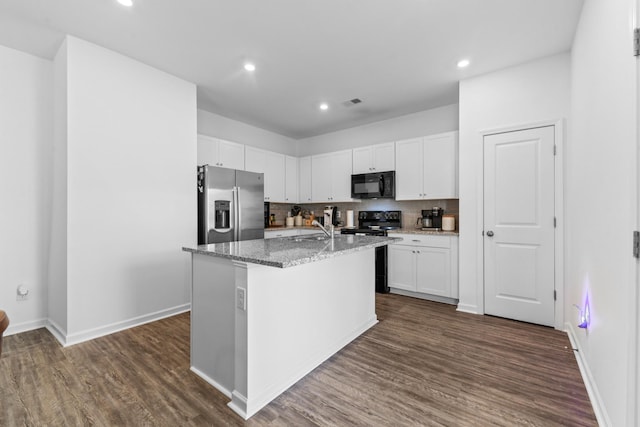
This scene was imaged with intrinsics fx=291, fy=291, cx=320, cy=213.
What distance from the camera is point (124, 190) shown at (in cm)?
287

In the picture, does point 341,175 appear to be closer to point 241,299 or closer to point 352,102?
point 352,102

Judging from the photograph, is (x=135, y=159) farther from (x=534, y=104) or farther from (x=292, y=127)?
(x=534, y=104)

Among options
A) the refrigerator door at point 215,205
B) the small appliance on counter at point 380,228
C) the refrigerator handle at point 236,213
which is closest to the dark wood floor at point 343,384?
the refrigerator door at point 215,205

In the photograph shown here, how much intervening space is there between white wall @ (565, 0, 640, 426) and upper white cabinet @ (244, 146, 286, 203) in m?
4.04

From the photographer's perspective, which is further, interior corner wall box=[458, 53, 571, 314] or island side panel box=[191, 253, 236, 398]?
interior corner wall box=[458, 53, 571, 314]

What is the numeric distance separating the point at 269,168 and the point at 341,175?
4.16 ft

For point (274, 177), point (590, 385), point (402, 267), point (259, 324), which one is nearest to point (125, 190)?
point (259, 324)

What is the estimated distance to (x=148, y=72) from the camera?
10.0 ft

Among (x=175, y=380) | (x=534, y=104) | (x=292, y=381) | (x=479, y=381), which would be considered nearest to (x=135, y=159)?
(x=175, y=380)

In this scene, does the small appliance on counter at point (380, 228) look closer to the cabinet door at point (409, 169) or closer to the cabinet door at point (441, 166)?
the cabinet door at point (409, 169)

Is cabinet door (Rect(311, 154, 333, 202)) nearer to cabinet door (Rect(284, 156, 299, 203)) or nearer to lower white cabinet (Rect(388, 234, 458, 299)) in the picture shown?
cabinet door (Rect(284, 156, 299, 203))

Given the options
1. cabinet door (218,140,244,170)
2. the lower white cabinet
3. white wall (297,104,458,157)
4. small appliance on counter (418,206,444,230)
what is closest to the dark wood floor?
the lower white cabinet

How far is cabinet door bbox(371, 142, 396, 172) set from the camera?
4.48 meters

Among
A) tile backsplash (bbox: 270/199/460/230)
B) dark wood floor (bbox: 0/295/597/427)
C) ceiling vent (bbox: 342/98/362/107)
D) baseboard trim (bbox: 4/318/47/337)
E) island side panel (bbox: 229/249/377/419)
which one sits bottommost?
dark wood floor (bbox: 0/295/597/427)
